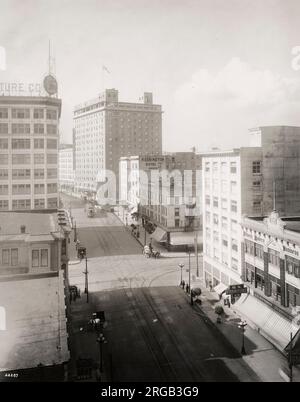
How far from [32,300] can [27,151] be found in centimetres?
3634

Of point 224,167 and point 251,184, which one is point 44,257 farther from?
point 224,167

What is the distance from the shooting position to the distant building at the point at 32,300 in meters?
21.2

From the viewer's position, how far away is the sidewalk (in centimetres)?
2847

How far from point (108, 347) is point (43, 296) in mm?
8265

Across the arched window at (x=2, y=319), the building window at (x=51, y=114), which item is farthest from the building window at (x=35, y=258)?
the building window at (x=51, y=114)

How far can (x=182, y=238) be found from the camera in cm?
6812

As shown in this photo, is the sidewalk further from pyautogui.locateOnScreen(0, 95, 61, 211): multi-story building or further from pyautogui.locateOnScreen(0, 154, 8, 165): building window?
pyautogui.locateOnScreen(0, 154, 8, 165): building window

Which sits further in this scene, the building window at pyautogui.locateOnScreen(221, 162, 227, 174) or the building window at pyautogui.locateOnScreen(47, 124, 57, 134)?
the building window at pyautogui.locateOnScreen(47, 124, 57, 134)

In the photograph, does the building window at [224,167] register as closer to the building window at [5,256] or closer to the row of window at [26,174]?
the building window at [5,256]

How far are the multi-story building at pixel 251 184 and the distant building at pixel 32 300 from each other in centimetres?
1797

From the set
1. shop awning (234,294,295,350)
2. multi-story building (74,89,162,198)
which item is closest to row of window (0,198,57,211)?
shop awning (234,294,295,350)

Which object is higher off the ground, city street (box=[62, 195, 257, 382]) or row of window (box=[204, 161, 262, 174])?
row of window (box=[204, 161, 262, 174])

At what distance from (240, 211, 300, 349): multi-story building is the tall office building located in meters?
30.7

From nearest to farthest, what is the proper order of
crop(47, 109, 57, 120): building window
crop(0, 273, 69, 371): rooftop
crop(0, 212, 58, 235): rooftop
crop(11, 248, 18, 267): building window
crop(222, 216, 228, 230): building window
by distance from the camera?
crop(0, 273, 69, 371): rooftop
crop(11, 248, 18, 267): building window
crop(0, 212, 58, 235): rooftop
crop(222, 216, 228, 230): building window
crop(47, 109, 57, 120): building window
